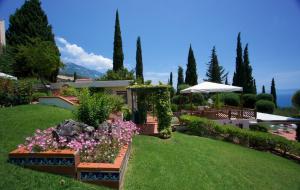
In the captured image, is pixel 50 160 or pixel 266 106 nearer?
pixel 50 160

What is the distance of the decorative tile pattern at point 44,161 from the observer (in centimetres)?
489

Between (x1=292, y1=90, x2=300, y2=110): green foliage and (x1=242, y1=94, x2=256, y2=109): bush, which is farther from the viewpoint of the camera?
(x1=242, y1=94, x2=256, y2=109): bush

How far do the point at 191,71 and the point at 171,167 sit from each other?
3291 centimetres

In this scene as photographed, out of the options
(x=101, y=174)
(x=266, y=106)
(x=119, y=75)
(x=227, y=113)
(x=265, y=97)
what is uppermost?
(x=119, y=75)

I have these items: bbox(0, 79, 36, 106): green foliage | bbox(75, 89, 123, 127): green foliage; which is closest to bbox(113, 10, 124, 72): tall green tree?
bbox(0, 79, 36, 106): green foliage

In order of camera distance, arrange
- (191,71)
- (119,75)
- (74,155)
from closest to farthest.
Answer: (74,155)
(119,75)
(191,71)

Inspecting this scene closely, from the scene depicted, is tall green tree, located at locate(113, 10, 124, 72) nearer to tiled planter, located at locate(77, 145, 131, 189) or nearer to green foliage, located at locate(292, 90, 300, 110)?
green foliage, located at locate(292, 90, 300, 110)

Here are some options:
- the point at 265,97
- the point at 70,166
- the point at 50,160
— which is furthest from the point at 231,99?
the point at 50,160

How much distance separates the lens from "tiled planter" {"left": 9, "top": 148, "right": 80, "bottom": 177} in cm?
488

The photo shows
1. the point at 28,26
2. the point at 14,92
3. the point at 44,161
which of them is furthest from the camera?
the point at 28,26

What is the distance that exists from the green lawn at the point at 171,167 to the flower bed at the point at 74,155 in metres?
0.19

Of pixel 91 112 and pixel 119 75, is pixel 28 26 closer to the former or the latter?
pixel 119 75

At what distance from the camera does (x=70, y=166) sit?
4891mm

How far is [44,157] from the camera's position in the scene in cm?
495
